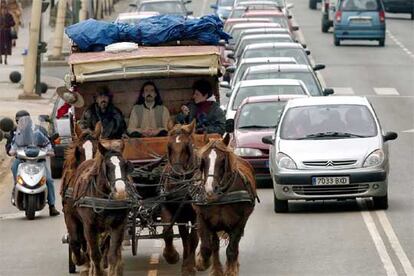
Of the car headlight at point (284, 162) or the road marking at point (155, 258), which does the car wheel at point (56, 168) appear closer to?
the car headlight at point (284, 162)

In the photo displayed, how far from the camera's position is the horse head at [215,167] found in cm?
1622

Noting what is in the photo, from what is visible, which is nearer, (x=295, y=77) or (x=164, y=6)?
(x=295, y=77)

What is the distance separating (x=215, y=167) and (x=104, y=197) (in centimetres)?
115

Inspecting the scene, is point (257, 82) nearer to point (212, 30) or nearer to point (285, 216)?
point (285, 216)

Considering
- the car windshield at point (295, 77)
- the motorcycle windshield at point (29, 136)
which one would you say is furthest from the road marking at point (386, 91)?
the motorcycle windshield at point (29, 136)

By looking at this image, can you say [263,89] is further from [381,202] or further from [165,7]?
[165,7]

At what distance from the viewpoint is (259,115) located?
91.9 ft

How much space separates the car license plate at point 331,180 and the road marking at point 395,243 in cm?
67

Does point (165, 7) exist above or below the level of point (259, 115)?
below

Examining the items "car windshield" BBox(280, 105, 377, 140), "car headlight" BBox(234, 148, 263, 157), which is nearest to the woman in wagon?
"car windshield" BBox(280, 105, 377, 140)

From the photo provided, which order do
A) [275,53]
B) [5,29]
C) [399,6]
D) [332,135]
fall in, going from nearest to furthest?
[332,135] < [275,53] < [5,29] < [399,6]

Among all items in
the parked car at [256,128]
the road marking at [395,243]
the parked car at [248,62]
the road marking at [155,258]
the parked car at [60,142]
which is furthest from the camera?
the parked car at [248,62]

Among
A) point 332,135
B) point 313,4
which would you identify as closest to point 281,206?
point 332,135

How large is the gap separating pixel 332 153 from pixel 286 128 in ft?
4.08
